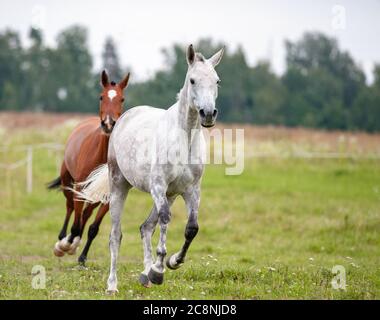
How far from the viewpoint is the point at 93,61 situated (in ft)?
239

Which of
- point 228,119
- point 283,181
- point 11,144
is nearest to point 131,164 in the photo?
point 283,181

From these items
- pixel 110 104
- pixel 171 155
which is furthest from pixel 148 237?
pixel 110 104

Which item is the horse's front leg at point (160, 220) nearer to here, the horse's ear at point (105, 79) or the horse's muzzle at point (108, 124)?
the horse's muzzle at point (108, 124)

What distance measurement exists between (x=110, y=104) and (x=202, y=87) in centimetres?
296

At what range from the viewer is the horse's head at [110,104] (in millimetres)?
9062

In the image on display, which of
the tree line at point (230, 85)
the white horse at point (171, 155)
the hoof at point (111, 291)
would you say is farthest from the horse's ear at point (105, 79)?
the tree line at point (230, 85)

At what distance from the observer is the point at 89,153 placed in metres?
9.74

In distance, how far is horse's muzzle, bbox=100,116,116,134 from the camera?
9.03 meters

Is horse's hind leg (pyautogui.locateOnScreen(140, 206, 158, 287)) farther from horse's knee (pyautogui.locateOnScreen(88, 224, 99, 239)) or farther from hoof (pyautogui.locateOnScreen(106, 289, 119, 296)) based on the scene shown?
horse's knee (pyautogui.locateOnScreen(88, 224, 99, 239))

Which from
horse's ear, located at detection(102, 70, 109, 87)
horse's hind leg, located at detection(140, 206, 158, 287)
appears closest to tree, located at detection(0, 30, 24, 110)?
horse's ear, located at detection(102, 70, 109, 87)

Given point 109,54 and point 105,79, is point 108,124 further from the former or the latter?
point 109,54

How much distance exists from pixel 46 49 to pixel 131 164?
214 feet

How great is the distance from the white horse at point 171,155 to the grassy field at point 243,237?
606 mm
